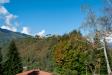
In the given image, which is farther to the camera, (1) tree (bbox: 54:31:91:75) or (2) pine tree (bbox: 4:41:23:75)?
(2) pine tree (bbox: 4:41:23:75)

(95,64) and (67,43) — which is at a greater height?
(67,43)

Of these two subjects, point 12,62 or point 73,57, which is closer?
point 73,57

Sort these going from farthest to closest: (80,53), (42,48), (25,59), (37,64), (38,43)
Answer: (38,43), (42,48), (25,59), (37,64), (80,53)

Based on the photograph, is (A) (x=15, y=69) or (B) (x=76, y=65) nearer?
(B) (x=76, y=65)

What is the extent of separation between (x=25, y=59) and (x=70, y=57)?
1767 inches

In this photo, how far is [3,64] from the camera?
219ft

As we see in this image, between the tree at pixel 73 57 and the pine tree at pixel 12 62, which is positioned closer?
the tree at pixel 73 57

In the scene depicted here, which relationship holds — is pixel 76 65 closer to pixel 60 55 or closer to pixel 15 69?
pixel 60 55

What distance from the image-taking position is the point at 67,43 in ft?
208

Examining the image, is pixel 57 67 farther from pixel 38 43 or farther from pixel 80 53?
pixel 38 43

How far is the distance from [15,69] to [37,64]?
28.9 m

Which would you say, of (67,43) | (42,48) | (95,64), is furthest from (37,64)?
(95,64)

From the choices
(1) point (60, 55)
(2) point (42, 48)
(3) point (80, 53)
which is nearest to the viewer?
(3) point (80, 53)

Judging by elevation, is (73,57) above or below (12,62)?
above
